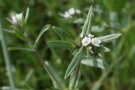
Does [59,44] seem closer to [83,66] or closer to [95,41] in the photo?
[95,41]

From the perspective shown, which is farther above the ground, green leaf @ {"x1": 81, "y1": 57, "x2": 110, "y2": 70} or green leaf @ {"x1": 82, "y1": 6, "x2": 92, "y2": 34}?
green leaf @ {"x1": 82, "y1": 6, "x2": 92, "y2": 34}

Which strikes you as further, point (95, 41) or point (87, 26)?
point (87, 26)

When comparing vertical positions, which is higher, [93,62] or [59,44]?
[59,44]

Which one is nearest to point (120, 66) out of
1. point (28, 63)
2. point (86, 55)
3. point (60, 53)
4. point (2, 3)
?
point (60, 53)

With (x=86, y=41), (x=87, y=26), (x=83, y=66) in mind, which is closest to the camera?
(x=86, y=41)

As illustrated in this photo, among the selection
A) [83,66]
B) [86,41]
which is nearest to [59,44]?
[86,41]

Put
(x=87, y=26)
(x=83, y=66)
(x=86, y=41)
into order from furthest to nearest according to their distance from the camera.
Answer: (x=83, y=66)
(x=87, y=26)
(x=86, y=41)

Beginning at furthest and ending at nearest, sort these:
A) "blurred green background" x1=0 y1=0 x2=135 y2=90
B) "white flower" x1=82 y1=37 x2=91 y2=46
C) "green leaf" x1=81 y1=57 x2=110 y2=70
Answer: "blurred green background" x1=0 y1=0 x2=135 y2=90 → "green leaf" x1=81 y1=57 x2=110 y2=70 → "white flower" x1=82 y1=37 x2=91 y2=46

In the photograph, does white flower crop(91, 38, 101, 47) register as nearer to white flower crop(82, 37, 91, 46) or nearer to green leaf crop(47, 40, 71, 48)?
white flower crop(82, 37, 91, 46)

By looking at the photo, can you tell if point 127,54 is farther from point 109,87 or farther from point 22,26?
point 22,26

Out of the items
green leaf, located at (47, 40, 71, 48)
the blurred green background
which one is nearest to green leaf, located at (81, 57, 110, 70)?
green leaf, located at (47, 40, 71, 48)

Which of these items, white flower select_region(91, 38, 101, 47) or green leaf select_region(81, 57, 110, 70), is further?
green leaf select_region(81, 57, 110, 70)
